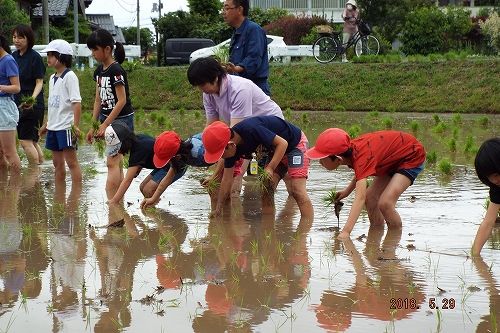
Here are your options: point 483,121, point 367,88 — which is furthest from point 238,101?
point 367,88

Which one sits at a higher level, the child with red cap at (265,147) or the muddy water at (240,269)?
the child with red cap at (265,147)

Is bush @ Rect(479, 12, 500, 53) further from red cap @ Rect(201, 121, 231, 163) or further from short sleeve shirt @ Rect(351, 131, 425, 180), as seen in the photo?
red cap @ Rect(201, 121, 231, 163)

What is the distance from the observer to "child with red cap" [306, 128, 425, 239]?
5918 mm

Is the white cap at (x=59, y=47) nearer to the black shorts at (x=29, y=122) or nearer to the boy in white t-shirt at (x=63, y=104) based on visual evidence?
the boy in white t-shirt at (x=63, y=104)

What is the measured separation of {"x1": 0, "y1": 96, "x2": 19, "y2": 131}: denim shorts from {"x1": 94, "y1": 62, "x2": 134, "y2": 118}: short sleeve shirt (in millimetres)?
1269

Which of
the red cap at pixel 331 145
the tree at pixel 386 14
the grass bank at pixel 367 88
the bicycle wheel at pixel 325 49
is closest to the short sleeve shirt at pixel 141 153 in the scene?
the red cap at pixel 331 145

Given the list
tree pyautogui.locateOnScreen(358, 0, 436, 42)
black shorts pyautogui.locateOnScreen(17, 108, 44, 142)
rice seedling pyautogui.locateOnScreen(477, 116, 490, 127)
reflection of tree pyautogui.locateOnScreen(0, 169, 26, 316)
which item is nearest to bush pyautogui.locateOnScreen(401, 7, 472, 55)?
tree pyautogui.locateOnScreen(358, 0, 436, 42)

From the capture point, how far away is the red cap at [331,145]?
591 cm

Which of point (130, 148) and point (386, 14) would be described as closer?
point (130, 148)

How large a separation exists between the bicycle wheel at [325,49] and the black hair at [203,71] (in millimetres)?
15821

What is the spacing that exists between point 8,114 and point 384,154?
4300 mm

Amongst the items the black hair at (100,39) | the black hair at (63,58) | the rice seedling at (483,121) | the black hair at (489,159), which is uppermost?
the black hair at (100,39)

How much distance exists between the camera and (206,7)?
4103cm

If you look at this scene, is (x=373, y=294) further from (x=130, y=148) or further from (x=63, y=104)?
(x=63, y=104)
